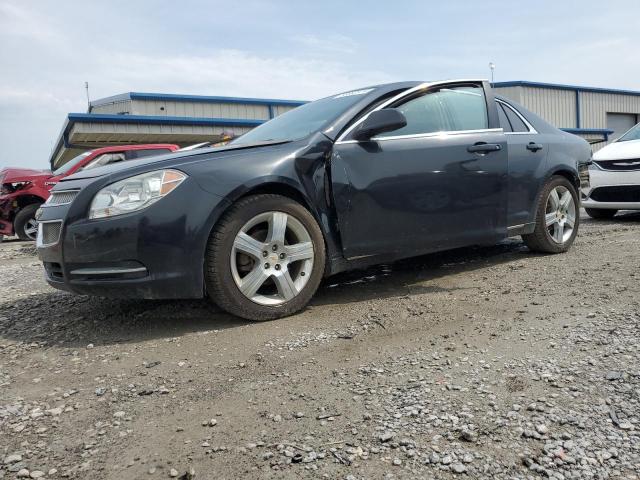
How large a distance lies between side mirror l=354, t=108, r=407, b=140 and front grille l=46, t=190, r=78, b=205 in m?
1.87

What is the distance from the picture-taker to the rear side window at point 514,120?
4.80 m

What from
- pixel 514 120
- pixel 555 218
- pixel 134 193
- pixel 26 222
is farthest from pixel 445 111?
pixel 26 222

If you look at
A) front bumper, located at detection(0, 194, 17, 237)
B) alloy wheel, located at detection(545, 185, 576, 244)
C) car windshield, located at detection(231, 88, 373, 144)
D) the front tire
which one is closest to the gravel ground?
the front tire

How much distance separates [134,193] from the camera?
3.13m

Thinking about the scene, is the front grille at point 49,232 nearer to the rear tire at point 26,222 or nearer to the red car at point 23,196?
the red car at point 23,196

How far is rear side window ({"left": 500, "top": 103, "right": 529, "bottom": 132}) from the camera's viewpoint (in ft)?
15.8

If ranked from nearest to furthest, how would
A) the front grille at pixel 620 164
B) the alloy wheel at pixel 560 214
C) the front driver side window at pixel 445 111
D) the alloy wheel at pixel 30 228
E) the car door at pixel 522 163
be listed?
→ the front driver side window at pixel 445 111
the car door at pixel 522 163
the alloy wheel at pixel 560 214
the front grille at pixel 620 164
the alloy wheel at pixel 30 228

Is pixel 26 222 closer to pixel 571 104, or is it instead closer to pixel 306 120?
pixel 306 120

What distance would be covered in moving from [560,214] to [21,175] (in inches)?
359

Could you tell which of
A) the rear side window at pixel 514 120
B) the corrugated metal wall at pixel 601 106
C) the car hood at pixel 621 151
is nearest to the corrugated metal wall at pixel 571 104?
the corrugated metal wall at pixel 601 106

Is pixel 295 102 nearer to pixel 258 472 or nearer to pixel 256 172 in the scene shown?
pixel 256 172

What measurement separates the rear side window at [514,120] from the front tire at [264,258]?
7.90 ft

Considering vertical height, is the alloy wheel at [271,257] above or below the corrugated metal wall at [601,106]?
below

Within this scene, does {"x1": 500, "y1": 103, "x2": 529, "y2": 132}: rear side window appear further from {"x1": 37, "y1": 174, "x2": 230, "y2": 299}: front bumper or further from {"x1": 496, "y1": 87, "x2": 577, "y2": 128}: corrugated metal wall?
{"x1": 496, "y1": 87, "x2": 577, "y2": 128}: corrugated metal wall
